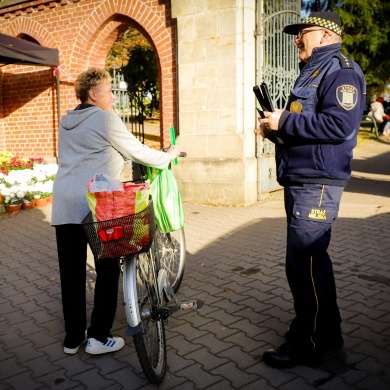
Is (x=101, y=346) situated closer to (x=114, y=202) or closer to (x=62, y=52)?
(x=114, y=202)

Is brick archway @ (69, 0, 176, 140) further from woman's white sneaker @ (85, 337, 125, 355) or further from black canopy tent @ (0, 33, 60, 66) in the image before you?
woman's white sneaker @ (85, 337, 125, 355)

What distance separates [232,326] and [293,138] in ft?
5.23

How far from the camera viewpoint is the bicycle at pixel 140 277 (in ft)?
8.67

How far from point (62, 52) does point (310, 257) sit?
29.6 ft

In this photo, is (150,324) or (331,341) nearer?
(150,324)

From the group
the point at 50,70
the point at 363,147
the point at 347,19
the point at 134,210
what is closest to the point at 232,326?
the point at 134,210

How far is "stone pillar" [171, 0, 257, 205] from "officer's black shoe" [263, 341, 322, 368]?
5.15 metres

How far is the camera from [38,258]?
18.7 ft

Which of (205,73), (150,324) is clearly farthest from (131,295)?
(205,73)

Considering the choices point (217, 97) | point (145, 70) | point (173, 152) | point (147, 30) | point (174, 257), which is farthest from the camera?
point (145, 70)

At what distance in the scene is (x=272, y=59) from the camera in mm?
8711

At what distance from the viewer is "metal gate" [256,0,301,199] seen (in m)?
8.31

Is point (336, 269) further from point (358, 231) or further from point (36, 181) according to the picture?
point (36, 181)

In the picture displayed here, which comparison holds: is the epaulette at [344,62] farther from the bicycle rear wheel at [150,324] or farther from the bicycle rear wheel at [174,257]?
the bicycle rear wheel at [174,257]
